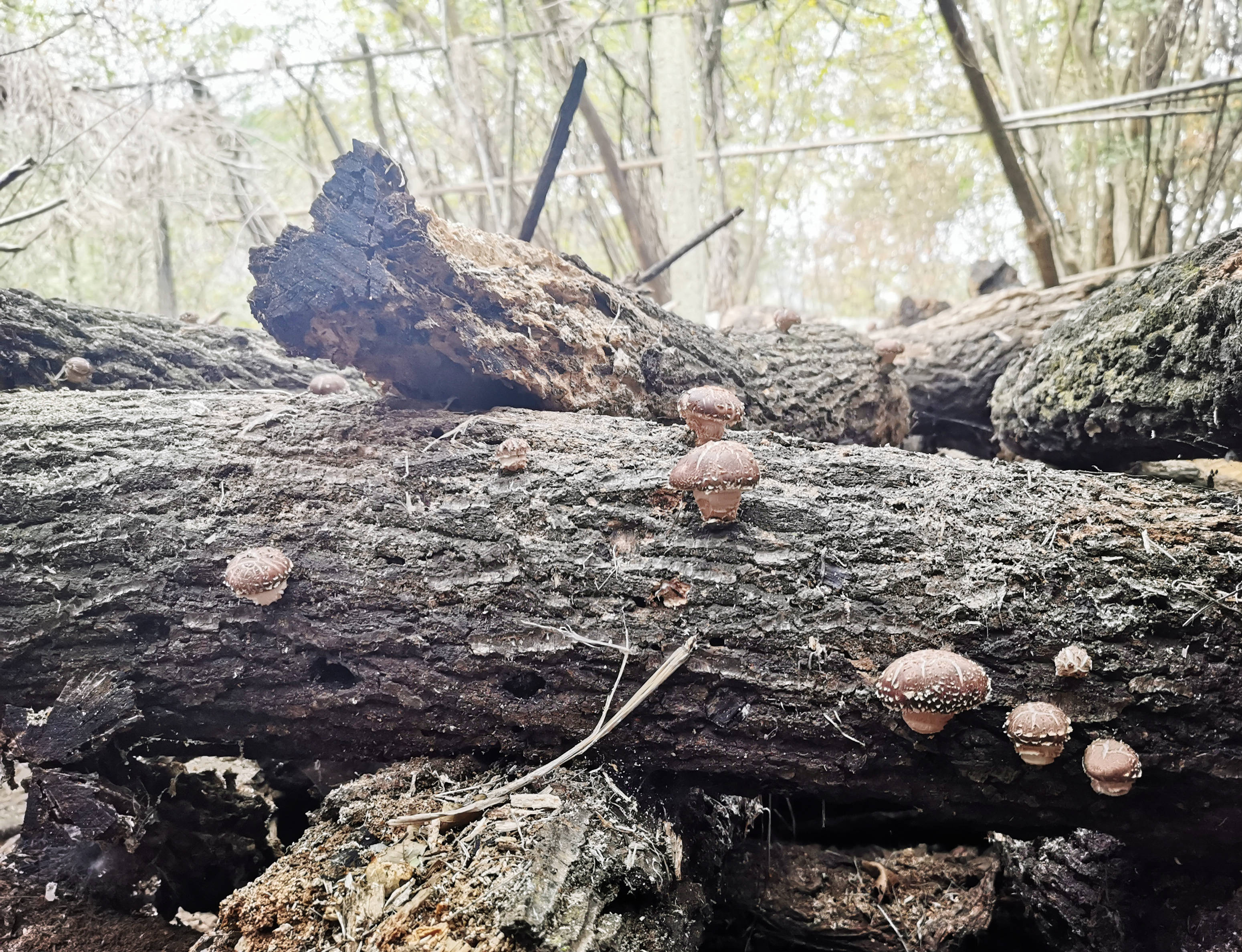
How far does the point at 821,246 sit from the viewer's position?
64.5 ft

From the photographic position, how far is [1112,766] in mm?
2068

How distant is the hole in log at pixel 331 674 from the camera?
2.62 metres

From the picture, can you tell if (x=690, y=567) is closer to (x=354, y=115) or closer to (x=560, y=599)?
(x=560, y=599)

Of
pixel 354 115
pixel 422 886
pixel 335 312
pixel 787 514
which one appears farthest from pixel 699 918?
pixel 354 115

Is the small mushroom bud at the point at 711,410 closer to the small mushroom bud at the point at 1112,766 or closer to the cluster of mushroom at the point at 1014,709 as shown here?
the cluster of mushroom at the point at 1014,709

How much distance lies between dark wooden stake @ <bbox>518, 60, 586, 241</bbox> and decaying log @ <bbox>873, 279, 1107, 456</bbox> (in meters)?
3.79

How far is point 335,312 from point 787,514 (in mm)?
2360

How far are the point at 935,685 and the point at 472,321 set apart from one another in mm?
2611

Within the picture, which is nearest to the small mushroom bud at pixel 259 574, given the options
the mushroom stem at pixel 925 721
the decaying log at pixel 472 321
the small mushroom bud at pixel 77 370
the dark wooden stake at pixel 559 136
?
the decaying log at pixel 472 321

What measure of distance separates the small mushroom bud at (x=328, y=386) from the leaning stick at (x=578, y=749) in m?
2.91

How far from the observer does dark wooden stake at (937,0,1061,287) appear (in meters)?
5.02

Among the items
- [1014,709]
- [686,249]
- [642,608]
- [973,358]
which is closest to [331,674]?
[642,608]

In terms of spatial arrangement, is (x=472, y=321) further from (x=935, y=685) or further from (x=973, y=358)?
(x=973, y=358)

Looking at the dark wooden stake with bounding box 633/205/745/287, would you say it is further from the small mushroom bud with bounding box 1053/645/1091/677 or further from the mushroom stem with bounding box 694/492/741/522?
the small mushroom bud with bounding box 1053/645/1091/677
